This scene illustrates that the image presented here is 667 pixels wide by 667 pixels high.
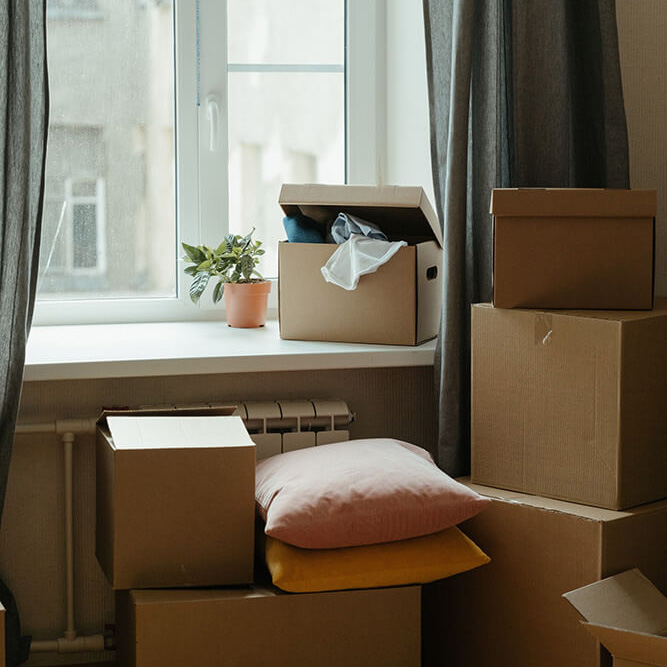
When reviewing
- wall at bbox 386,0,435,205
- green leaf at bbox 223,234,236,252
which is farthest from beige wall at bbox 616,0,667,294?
green leaf at bbox 223,234,236,252

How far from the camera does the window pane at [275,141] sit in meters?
2.47

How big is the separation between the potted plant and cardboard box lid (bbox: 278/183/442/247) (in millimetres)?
190

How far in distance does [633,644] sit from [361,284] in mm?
915

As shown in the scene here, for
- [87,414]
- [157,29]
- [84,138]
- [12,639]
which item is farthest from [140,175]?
[12,639]

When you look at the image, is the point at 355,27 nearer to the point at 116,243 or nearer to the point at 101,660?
the point at 116,243

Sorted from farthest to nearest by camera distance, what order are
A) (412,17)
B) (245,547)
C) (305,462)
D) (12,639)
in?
1. (412,17)
2. (12,639)
3. (305,462)
4. (245,547)

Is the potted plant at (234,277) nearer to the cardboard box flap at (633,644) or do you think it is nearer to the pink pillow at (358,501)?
the pink pillow at (358,501)

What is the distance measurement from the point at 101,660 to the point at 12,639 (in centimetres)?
24

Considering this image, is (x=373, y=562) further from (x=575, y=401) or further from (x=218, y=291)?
(x=218, y=291)

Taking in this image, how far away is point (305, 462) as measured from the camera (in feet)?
6.02

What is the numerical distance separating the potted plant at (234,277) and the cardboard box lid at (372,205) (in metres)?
0.19

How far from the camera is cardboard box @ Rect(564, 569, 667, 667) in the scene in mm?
1538

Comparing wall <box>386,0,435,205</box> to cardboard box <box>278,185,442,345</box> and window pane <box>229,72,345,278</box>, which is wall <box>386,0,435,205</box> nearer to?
window pane <box>229,72,345,278</box>

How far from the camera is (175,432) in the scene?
5.67 ft
